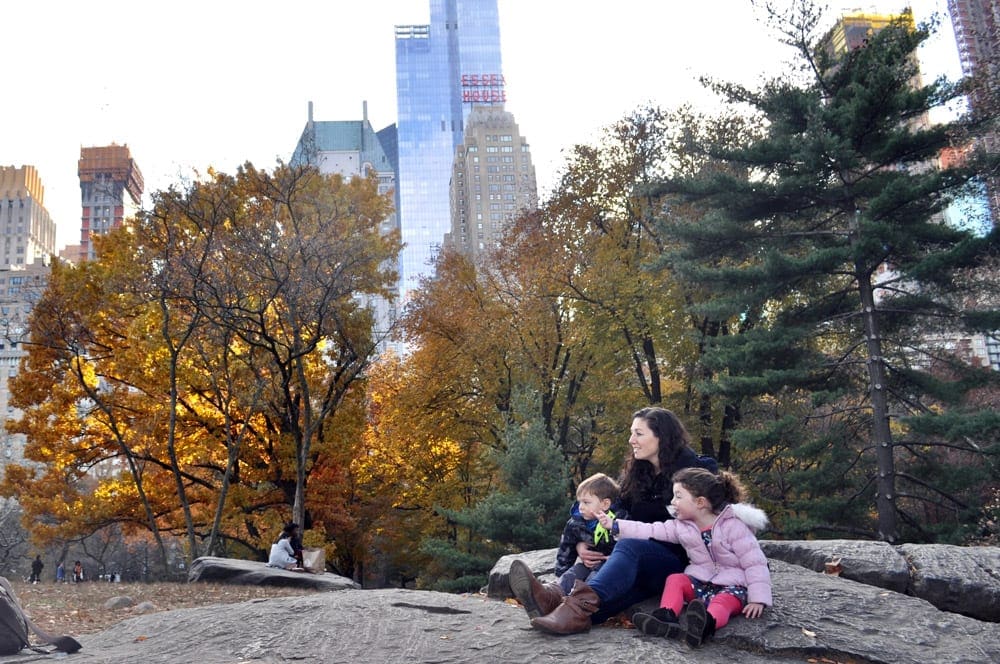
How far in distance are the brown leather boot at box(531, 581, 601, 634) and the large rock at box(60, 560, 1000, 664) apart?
0.07 metres

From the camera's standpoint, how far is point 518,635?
5418 millimetres

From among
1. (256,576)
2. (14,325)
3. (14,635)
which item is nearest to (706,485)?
(14,635)

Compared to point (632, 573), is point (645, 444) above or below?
above

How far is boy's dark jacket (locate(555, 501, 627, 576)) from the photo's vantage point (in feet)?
18.9

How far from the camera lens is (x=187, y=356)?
21141 mm

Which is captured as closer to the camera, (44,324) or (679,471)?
(679,471)

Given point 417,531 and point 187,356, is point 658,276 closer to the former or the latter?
point 417,531

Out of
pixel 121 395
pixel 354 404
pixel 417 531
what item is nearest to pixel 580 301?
pixel 354 404

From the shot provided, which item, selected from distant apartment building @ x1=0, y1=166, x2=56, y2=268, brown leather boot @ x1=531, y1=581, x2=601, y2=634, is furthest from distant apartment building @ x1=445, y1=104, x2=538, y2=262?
brown leather boot @ x1=531, y1=581, x2=601, y2=634

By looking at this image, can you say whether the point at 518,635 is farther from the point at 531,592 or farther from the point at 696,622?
the point at 696,622

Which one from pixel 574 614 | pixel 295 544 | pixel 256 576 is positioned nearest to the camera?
pixel 574 614

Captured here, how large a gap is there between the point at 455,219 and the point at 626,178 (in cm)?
9772

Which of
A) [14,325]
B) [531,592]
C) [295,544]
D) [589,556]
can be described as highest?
[14,325]

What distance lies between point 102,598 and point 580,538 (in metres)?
9.41
